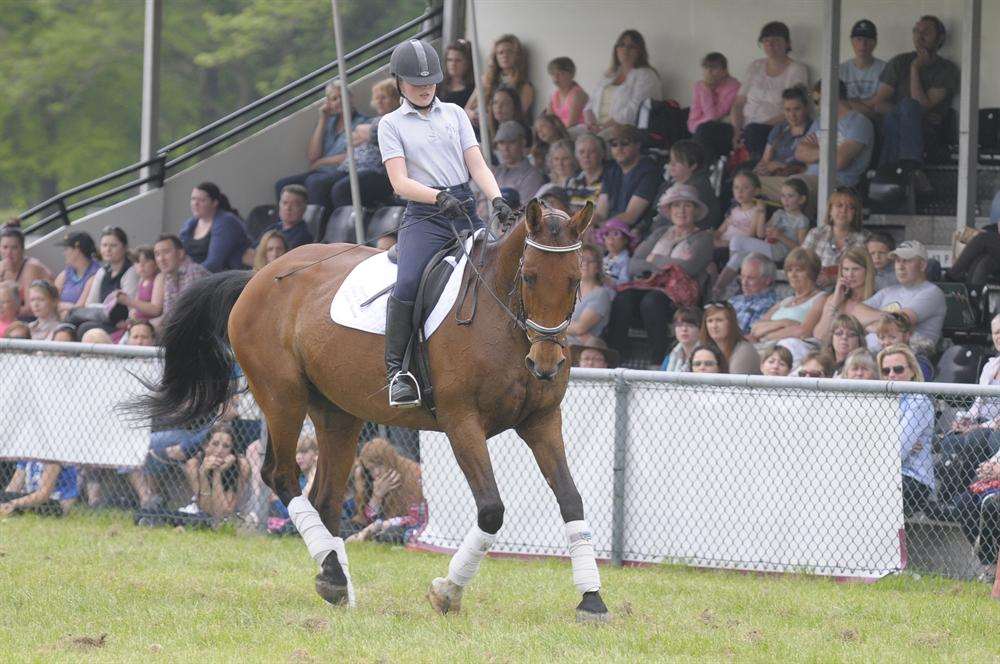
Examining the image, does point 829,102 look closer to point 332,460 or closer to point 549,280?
point 332,460

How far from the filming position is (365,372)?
8055mm

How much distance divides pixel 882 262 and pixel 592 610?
531 cm

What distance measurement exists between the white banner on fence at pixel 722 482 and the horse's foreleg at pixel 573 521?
2179 mm

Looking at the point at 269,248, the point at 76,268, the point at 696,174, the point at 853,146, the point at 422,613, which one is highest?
the point at 853,146

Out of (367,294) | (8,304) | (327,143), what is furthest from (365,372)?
(327,143)

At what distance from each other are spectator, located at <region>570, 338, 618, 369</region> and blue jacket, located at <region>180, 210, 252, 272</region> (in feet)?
14.5

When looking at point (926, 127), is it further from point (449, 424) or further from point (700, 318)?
point (449, 424)

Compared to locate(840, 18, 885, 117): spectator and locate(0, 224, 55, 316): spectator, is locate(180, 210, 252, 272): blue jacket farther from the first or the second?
locate(840, 18, 885, 117): spectator

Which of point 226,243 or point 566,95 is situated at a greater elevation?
point 566,95

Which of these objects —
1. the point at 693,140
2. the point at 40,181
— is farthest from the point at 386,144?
the point at 40,181

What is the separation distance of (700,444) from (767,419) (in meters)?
0.48

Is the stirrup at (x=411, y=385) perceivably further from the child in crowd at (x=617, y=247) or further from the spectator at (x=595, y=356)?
the child in crowd at (x=617, y=247)

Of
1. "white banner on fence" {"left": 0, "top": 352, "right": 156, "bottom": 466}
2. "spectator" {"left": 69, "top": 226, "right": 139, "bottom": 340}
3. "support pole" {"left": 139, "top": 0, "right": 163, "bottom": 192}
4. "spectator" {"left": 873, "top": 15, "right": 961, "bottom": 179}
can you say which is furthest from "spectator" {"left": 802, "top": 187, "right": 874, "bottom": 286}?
"support pole" {"left": 139, "top": 0, "right": 163, "bottom": 192}

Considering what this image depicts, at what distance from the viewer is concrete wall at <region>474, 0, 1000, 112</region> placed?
1370 centimetres
